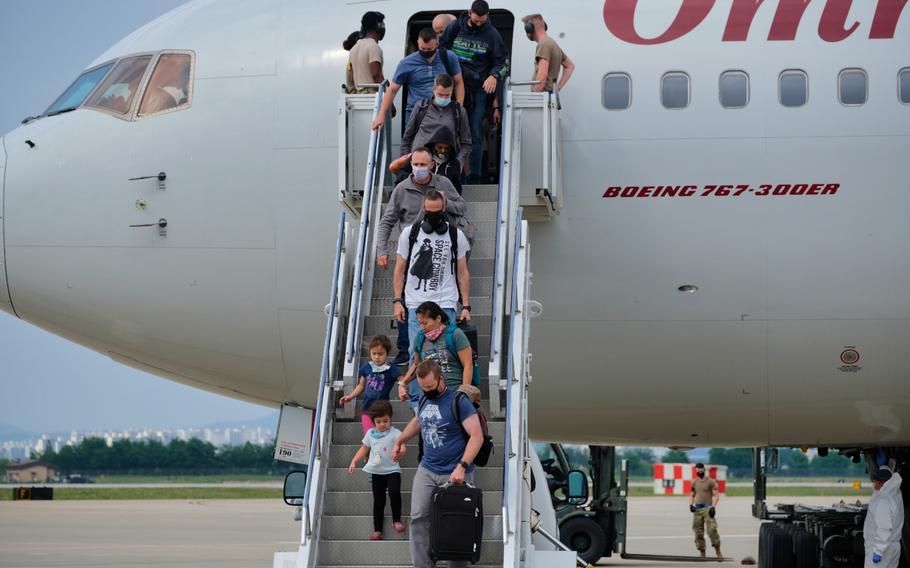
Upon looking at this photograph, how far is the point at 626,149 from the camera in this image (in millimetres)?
11750

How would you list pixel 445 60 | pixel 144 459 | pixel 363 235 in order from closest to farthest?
pixel 363 235
pixel 445 60
pixel 144 459

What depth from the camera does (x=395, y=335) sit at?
34.4 ft

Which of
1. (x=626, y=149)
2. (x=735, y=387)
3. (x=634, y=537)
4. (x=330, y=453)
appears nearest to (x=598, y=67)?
(x=626, y=149)

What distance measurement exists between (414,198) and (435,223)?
→ 65 cm

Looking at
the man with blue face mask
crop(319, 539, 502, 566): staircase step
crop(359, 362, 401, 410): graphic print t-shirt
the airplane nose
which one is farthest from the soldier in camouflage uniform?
crop(319, 539, 502, 566): staircase step

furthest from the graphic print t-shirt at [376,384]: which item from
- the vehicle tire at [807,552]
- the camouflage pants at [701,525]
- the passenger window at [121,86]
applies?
the camouflage pants at [701,525]

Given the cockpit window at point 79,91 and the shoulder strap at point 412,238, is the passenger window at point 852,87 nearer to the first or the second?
the shoulder strap at point 412,238

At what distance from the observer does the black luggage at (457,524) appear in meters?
8.34

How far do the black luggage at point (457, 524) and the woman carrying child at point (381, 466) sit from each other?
41.9 inches

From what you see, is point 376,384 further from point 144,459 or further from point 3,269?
point 144,459

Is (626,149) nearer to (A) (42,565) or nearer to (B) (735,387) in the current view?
(B) (735,387)

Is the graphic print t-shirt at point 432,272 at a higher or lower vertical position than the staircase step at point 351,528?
higher

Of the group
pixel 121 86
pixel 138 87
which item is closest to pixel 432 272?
pixel 138 87

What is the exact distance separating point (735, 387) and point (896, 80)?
309cm
